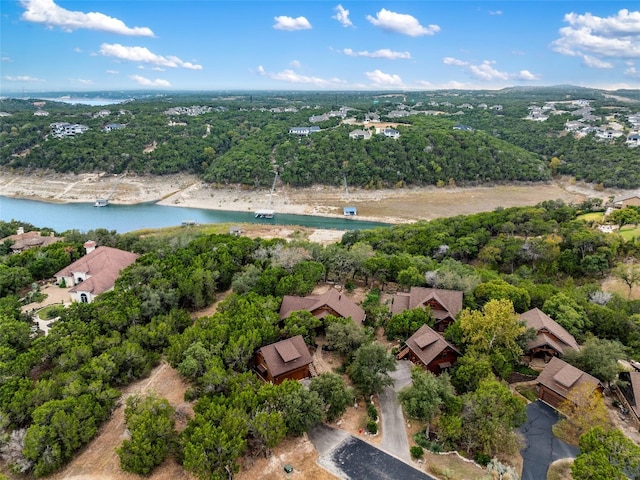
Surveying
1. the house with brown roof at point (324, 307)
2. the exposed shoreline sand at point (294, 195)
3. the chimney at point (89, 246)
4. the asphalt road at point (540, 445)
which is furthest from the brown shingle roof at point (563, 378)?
the exposed shoreline sand at point (294, 195)

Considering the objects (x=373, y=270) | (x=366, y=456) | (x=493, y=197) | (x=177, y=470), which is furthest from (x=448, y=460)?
(x=493, y=197)

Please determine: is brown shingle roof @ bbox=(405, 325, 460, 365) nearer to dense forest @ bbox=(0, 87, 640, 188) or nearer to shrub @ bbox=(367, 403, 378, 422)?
shrub @ bbox=(367, 403, 378, 422)

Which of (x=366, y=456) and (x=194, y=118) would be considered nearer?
(x=366, y=456)

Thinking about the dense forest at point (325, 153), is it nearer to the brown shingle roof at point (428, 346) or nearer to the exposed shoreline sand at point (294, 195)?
the exposed shoreline sand at point (294, 195)

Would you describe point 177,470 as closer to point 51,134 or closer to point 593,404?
point 593,404

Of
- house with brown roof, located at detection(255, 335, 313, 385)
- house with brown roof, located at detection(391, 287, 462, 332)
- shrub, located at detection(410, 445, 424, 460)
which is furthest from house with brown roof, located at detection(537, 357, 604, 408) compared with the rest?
house with brown roof, located at detection(255, 335, 313, 385)

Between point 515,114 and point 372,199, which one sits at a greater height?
point 515,114
